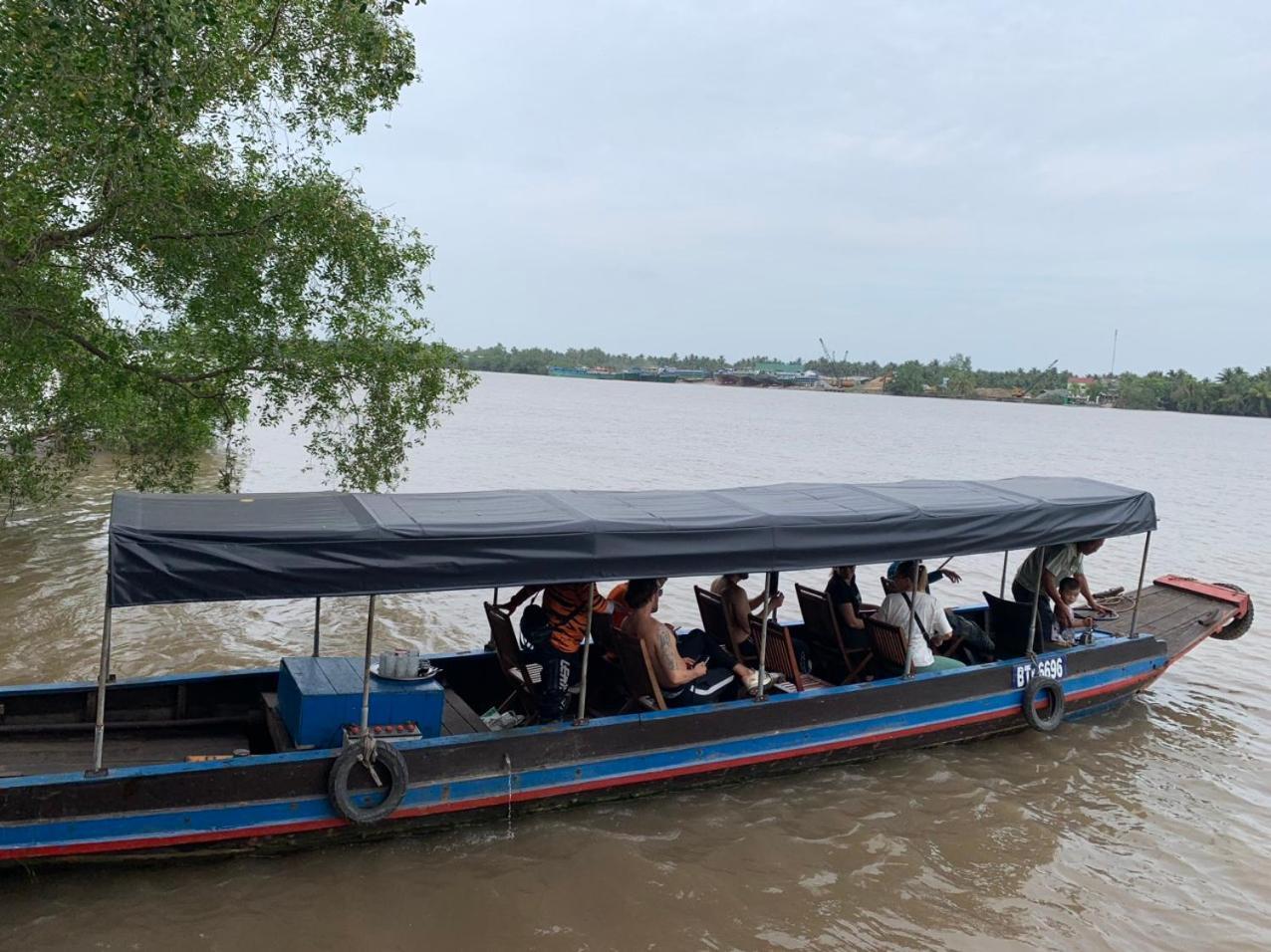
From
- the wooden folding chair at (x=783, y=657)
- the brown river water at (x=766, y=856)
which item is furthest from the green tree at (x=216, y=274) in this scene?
the wooden folding chair at (x=783, y=657)

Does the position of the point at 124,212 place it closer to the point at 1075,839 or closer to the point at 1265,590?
the point at 1075,839

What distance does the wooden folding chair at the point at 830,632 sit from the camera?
8.90m

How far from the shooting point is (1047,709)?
9273mm

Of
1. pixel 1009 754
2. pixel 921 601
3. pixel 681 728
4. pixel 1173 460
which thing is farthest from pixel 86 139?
pixel 1173 460

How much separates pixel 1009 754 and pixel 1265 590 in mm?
11578

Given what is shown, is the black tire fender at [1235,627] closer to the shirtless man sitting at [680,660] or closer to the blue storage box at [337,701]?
the shirtless man sitting at [680,660]

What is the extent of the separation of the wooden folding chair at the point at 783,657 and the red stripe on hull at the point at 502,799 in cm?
60

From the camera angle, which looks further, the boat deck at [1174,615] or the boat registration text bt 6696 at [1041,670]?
the boat deck at [1174,615]

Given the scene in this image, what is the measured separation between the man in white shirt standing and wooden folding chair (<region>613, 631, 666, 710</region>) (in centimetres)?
233

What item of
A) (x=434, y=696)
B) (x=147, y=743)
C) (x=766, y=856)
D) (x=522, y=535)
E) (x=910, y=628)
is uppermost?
(x=522, y=535)

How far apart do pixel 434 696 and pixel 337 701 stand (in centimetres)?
65

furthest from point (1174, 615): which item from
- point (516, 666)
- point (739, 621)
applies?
point (516, 666)

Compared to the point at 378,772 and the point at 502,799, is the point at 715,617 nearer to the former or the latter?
the point at 502,799

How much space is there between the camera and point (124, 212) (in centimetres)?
1013
